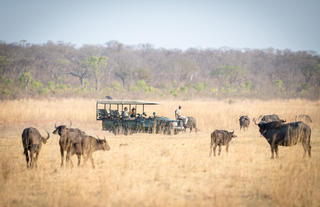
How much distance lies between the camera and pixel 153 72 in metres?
81.4

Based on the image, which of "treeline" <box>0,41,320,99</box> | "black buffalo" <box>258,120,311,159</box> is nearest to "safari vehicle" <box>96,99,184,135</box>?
"black buffalo" <box>258,120,311,159</box>

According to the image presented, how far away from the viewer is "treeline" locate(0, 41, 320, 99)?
54125mm

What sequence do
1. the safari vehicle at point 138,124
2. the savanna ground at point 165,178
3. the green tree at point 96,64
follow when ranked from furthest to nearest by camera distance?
the green tree at point 96,64 → the safari vehicle at point 138,124 → the savanna ground at point 165,178

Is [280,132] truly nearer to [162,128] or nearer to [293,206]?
[293,206]

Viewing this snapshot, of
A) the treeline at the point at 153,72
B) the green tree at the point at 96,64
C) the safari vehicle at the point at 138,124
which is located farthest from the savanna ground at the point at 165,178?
the green tree at the point at 96,64

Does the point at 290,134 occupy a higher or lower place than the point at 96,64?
lower

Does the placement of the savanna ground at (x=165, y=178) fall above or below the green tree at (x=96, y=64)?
below

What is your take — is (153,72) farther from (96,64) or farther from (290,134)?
(290,134)

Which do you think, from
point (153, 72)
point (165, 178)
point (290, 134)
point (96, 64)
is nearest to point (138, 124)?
point (290, 134)

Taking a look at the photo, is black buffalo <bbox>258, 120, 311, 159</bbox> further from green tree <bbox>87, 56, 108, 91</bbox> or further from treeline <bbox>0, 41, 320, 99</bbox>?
green tree <bbox>87, 56, 108, 91</bbox>

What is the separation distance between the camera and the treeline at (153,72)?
54.1m

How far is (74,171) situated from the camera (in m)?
9.38

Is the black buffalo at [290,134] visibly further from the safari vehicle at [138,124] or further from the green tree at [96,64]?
the green tree at [96,64]

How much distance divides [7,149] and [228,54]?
8844cm
